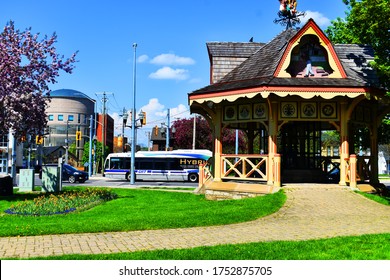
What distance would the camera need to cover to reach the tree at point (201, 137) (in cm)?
6212

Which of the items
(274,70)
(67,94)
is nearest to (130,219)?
(274,70)

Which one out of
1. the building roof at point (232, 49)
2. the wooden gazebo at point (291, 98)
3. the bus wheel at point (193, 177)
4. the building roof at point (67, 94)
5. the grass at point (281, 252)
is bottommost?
the bus wheel at point (193, 177)

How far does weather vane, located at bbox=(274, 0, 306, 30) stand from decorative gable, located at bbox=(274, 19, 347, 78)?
5.73 metres

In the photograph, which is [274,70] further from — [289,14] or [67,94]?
[67,94]

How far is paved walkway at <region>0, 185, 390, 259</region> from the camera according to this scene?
761 centimetres

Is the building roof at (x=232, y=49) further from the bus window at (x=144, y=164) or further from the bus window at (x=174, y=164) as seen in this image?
the bus window at (x=144, y=164)

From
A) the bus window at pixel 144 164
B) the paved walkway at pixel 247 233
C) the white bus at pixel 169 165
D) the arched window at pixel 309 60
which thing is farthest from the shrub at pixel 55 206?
the bus window at pixel 144 164

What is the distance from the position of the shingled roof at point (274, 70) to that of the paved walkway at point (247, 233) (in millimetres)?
4711

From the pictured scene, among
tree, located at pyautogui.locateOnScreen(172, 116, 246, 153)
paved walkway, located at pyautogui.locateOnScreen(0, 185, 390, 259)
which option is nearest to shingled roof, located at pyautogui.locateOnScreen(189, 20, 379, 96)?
paved walkway, located at pyautogui.locateOnScreen(0, 185, 390, 259)

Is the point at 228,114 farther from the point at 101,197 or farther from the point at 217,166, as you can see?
the point at 101,197

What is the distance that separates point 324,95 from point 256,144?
36914mm

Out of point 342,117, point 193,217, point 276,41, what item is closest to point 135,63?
point 276,41

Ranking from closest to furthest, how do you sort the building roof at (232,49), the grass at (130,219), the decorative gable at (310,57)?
the grass at (130,219) < the decorative gable at (310,57) < the building roof at (232,49)

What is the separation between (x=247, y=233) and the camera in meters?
9.08
